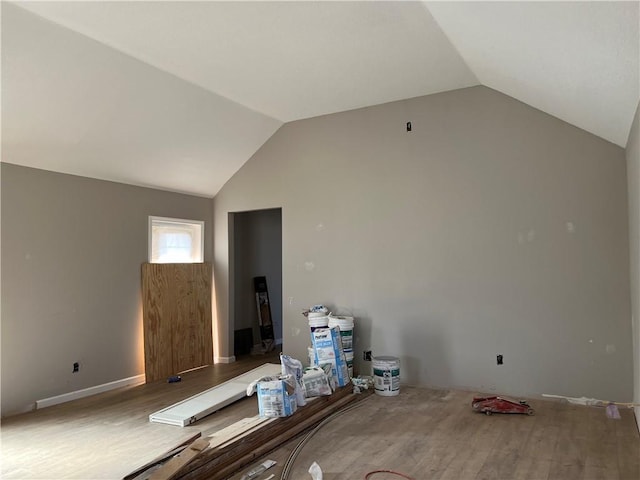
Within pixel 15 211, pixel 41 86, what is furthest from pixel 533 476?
pixel 15 211

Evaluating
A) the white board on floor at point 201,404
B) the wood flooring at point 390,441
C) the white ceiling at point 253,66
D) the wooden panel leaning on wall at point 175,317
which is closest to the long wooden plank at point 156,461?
the wood flooring at point 390,441

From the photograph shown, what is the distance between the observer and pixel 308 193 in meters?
5.83

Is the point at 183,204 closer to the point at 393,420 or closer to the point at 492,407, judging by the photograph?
the point at 393,420

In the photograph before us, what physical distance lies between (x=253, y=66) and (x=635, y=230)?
11.3 ft

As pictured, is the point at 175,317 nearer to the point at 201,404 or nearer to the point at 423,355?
the point at 201,404

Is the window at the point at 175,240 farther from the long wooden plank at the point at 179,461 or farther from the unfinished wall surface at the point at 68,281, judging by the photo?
the long wooden plank at the point at 179,461

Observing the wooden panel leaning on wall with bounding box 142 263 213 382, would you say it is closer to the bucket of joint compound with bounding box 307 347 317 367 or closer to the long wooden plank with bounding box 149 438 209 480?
the bucket of joint compound with bounding box 307 347 317 367

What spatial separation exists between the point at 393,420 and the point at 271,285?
4.32m

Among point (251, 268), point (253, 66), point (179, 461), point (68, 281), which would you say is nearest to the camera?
point (179, 461)

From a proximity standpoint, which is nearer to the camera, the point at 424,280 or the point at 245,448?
the point at 245,448

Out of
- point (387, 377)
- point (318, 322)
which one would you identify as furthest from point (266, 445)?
point (318, 322)

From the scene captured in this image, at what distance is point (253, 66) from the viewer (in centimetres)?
419

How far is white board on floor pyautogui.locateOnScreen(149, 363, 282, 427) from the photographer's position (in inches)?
159

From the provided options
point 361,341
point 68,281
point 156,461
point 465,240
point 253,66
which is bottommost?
point 156,461
